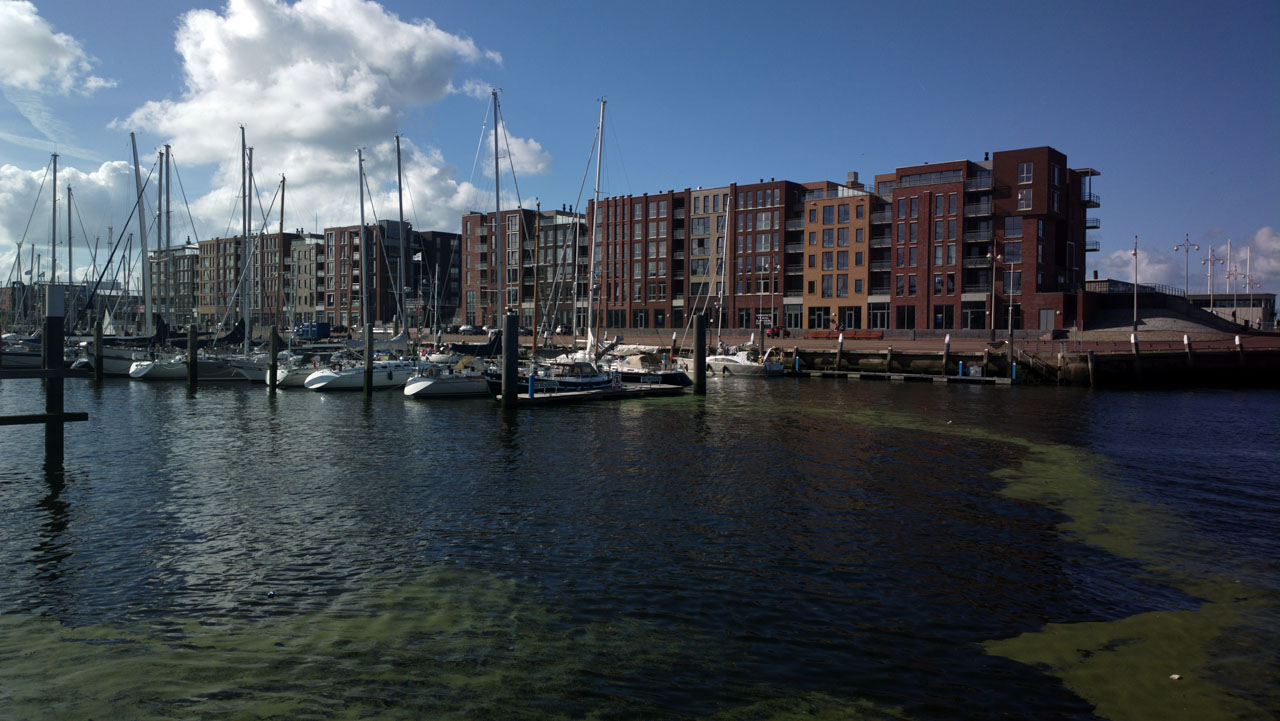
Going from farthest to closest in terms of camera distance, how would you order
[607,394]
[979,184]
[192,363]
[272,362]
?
[979,184] → [192,363] → [272,362] → [607,394]

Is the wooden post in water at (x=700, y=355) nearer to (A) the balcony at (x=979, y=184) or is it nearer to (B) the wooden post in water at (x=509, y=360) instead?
(B) the wooden post in water at (x=509, y=360)

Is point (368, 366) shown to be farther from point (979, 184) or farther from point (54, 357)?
point (979, 184)

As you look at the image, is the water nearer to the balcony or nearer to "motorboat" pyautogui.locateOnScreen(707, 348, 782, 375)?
"motorboat" pyautogui.locateOnScreen(707, 348, 782, 375)

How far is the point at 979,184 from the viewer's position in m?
97.6

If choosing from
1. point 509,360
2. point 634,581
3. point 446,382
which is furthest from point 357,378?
point 634,581

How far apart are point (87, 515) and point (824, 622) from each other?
17554 millimetres

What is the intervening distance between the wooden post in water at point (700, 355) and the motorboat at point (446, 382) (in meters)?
14.3

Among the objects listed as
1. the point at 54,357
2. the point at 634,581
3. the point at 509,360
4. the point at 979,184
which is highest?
the point at 979,184

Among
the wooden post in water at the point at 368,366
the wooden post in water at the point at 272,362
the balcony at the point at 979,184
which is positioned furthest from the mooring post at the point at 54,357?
the balcony at the point at 979,184

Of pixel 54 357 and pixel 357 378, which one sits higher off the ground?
pixel 54 357

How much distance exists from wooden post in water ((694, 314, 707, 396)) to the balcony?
5885 centimetres

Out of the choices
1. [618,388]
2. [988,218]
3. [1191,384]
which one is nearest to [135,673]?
[618,388]

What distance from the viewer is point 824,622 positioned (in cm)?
1275

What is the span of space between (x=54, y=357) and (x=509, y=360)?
24400 mm
